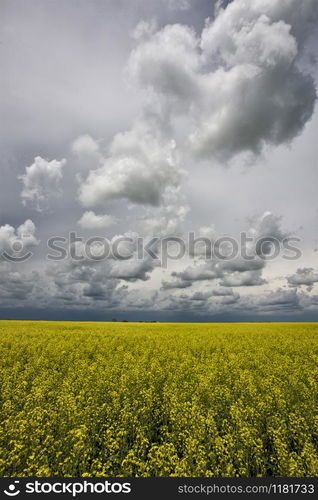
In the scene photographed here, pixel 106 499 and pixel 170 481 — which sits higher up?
pixel 170 481

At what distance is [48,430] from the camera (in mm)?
5289

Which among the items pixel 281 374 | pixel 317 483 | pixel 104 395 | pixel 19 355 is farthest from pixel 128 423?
pixel 19 355

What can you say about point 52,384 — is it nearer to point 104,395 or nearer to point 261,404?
point 104,395

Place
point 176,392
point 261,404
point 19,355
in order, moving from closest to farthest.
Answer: point 261,404 < point 176,392 < point 19,355

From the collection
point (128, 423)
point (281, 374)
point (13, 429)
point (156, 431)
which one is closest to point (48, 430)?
point (13, 429)

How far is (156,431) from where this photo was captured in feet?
21.4

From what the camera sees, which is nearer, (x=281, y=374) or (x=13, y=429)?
(x=13, y=429)

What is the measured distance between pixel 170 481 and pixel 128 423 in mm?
2316

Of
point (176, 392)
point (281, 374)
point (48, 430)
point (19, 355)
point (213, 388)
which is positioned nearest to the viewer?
point (48, 430)

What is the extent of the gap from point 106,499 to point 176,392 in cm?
337

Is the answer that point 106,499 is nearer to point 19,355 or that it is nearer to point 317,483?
point 317,483

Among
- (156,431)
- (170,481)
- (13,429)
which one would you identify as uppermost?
(13,429)

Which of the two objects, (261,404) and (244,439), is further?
(261,404)

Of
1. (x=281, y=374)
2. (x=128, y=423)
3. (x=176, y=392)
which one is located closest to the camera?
(x=128, y=423)
